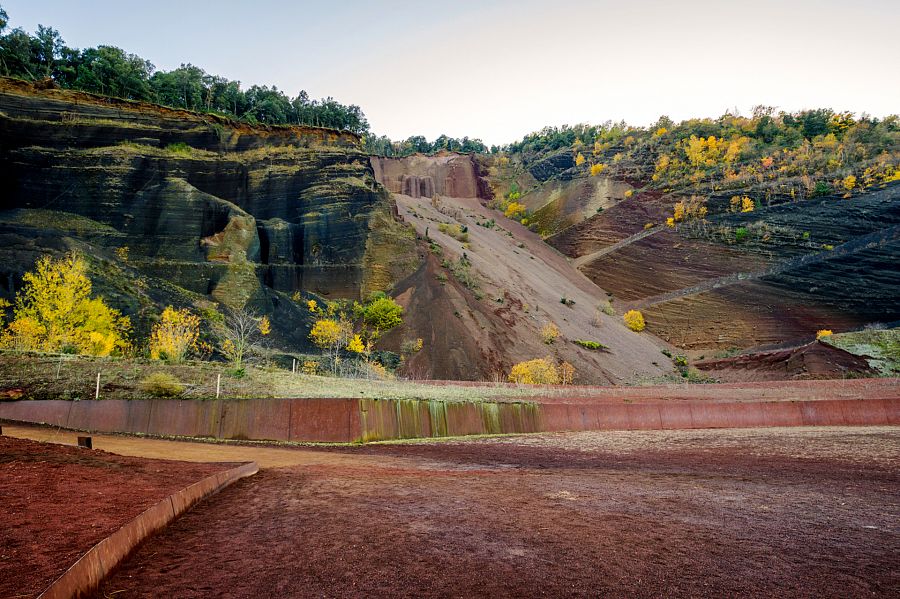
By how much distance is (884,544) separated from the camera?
5488 mm

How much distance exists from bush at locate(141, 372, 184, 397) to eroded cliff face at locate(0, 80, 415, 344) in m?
24.6

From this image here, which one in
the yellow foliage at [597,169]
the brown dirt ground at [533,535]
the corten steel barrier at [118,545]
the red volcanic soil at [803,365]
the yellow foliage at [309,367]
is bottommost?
the brown dirt ground at [533,535]

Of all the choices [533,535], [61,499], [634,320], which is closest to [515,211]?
[634,320]

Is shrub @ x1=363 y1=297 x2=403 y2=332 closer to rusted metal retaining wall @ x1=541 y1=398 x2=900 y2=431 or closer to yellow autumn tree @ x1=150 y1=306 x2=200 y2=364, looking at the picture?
yellow autumn tree @ x1=150 y1=306 x2=200 y2=364

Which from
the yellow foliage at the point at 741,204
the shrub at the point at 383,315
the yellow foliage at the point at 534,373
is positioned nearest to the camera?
the yellow foliage at the point at 534,373

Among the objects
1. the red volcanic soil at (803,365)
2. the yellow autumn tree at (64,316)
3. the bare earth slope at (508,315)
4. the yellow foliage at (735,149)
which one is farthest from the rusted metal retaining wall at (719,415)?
the yellow foliage at (735,149)

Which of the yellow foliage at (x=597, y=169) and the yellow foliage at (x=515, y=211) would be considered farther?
the yellow foliage at (x=515, y=211)

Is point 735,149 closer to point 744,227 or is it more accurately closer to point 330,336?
point 744,227

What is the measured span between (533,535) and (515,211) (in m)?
94.2

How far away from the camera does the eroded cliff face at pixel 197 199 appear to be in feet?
148

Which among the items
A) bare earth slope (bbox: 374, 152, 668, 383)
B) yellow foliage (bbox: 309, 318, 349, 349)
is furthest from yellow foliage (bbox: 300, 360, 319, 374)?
bare earth slope (bbox: 374, 152, 668, 383)

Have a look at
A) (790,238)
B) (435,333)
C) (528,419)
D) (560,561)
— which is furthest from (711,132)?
(560,561)

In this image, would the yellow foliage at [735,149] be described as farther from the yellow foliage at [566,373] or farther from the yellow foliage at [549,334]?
the yellow foliage at [566,373]

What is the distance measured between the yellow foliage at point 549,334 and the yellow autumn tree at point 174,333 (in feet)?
86.4
